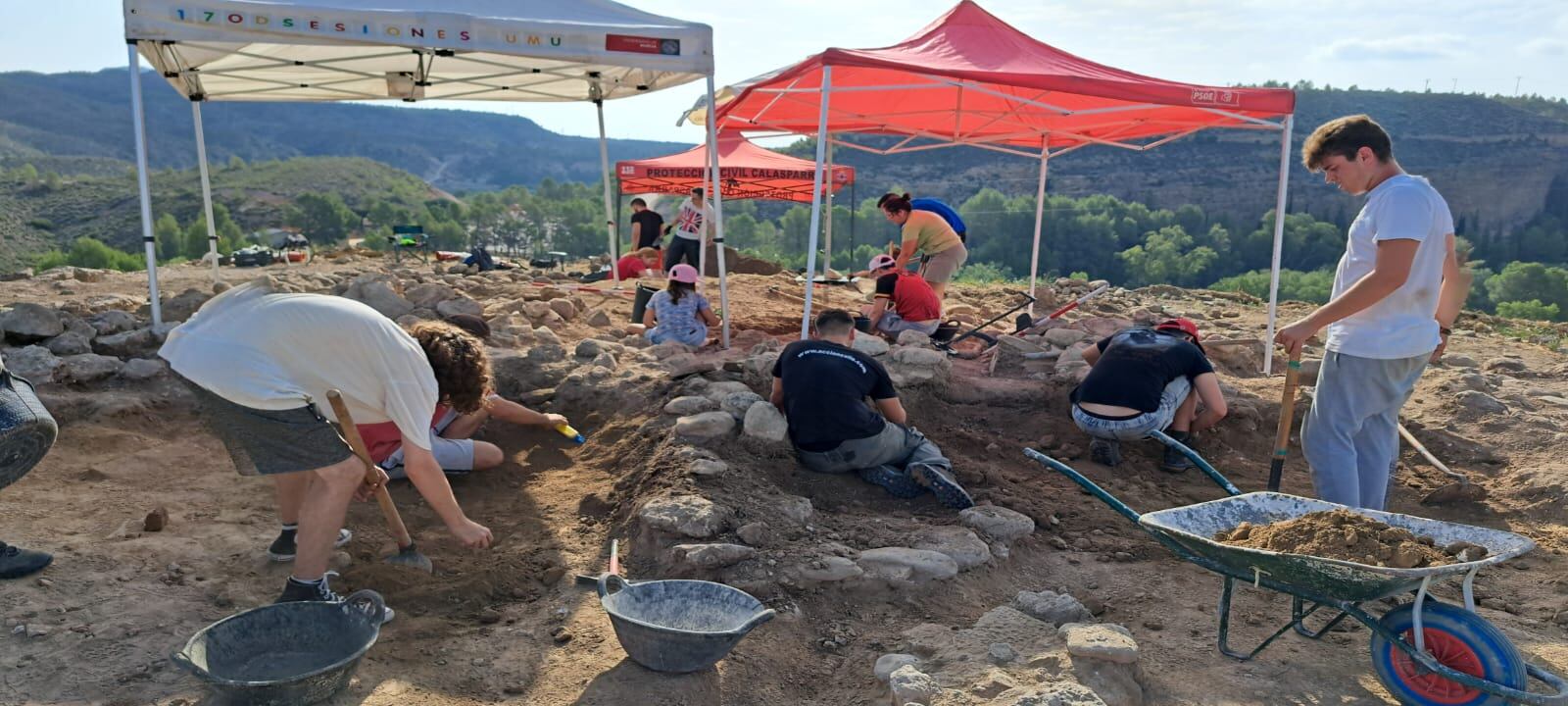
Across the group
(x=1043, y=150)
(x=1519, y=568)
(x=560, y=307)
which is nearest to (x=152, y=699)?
(x=1519, y=568)

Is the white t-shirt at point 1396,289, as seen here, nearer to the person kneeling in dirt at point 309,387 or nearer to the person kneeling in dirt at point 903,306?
the person kneeling in dirt at point 309,387

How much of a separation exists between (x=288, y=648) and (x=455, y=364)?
93cm

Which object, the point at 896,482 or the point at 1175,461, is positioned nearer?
the point at 896,482

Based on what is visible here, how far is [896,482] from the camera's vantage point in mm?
4363

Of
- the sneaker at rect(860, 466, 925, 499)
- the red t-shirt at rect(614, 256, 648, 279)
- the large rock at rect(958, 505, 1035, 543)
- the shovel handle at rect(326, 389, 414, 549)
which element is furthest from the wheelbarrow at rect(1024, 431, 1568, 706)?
the red t-shirt at rect(614, 256, 648, 279)

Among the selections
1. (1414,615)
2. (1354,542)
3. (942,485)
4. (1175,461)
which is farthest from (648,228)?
(1414,615)

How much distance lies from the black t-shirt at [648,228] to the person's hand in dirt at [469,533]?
10673mm

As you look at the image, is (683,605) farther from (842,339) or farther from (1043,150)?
(1043,150)

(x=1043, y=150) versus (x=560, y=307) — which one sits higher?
(x=1043, y=150)

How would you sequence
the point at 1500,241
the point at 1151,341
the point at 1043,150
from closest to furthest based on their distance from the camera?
the point at 1151,341
the point at 1043,150
the point at 1500,241

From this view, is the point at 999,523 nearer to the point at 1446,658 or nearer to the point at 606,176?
the point at 1446,658

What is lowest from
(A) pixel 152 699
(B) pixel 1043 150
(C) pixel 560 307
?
(A) pixel 152 699

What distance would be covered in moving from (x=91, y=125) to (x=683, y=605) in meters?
106

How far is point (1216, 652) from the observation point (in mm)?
3072
